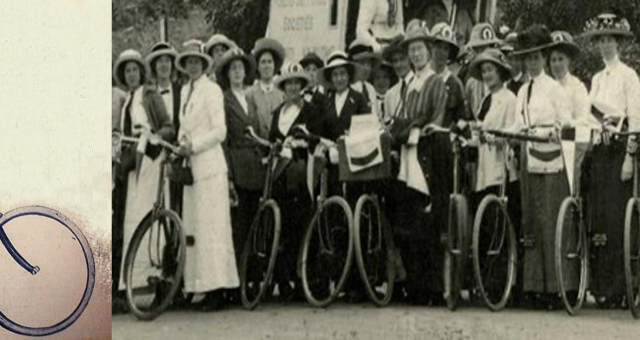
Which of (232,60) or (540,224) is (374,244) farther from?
(232,60)

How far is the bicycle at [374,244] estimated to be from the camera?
1549cm

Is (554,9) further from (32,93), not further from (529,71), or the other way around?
(32,93)

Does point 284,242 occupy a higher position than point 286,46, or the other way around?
point 286,46

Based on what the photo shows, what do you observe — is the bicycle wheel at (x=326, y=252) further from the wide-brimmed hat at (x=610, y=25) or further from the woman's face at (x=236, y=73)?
the wide-brimmed hat at (x=610, y=25)

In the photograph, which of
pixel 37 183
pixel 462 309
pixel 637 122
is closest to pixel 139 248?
pixel 37 183

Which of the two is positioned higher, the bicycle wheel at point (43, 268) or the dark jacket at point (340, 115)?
the dark jacket at point (340, 115)

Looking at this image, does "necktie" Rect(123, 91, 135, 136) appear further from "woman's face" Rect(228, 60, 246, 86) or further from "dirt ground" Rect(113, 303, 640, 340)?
"dirt ground" Rect(113, 303, 640, 340)

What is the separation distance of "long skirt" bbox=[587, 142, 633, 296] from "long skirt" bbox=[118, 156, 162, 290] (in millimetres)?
2649

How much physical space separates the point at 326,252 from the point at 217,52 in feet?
4.56

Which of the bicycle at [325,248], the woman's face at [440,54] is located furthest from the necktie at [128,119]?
the woman's face at [440,54]

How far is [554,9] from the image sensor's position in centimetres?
1536

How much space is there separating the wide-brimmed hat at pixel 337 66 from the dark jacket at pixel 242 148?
0.47m

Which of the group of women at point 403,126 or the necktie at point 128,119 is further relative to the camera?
the necktie at point 128,119

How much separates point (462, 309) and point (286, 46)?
1.92m
